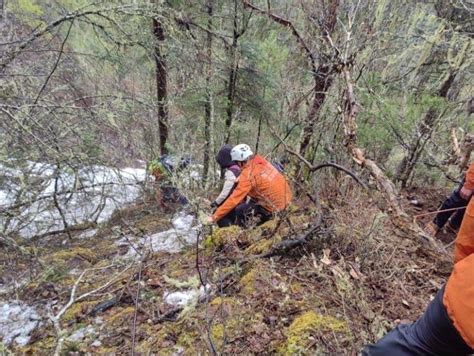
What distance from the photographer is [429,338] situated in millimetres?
1737

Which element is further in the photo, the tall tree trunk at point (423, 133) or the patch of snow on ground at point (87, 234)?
the patch of snow on ground at point (87, 234)

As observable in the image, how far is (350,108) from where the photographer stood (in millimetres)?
4227

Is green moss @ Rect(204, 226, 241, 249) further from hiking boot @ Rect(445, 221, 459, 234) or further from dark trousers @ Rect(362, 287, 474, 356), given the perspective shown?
hiking boot @ Rect(445, 221, 459, 234)

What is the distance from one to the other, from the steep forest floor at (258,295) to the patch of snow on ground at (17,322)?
8 cm

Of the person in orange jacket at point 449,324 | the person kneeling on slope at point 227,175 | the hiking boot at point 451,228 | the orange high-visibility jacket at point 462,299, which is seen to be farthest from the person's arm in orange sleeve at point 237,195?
the orange high-visibility jacket at point 462,299

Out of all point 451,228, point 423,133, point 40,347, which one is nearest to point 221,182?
point 423,133

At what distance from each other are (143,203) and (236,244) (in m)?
4.20

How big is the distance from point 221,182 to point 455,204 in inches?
187

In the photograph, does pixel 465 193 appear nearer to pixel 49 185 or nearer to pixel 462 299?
pixel 462 299

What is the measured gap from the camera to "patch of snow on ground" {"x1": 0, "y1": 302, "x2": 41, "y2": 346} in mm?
3027

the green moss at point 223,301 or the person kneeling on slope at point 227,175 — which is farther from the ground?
the green moss at point 223,301

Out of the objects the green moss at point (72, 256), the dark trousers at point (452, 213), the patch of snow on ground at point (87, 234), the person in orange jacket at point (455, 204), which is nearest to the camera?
the person in orange jacket at point (455, 204)

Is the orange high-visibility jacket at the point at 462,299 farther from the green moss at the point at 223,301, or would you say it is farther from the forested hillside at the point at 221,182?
the green moss at the point at 223,301

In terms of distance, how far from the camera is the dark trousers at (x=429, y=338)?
5.45ft
